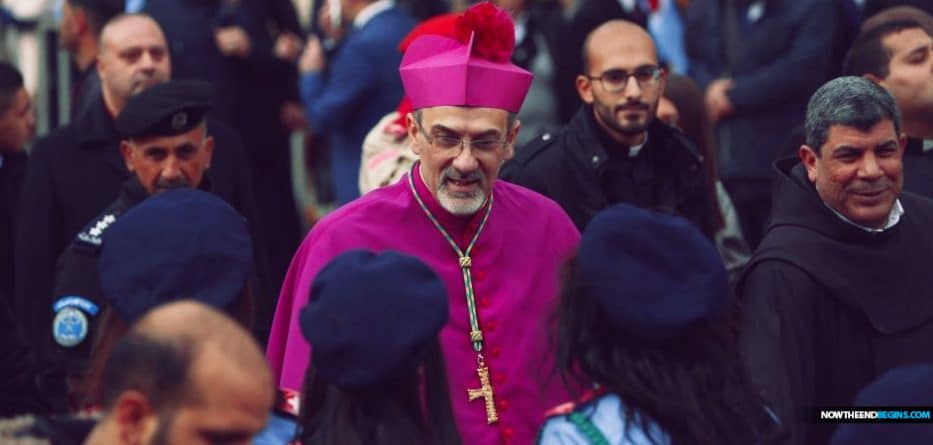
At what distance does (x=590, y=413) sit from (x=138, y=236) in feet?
4.03

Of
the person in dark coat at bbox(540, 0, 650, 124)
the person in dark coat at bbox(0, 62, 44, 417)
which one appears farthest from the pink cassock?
the person in dark coat at bbox(540, 0, 650, 124)

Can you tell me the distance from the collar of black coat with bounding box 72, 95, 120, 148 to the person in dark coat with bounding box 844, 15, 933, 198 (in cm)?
307

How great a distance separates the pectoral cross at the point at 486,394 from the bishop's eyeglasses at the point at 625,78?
225 cm

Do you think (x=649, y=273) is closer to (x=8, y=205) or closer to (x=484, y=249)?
(x=484, y=249)

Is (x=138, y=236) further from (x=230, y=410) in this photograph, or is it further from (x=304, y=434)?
(x=230, y=410)

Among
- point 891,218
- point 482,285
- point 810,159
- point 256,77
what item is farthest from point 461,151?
point 256,77

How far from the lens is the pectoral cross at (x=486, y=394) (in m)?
5.72

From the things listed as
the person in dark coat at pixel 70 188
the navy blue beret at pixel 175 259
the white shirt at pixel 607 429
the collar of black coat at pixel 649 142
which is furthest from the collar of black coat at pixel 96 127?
the white shirt at pixel 607 429

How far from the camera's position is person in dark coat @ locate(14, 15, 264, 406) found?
296 inches

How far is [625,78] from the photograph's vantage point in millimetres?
7797

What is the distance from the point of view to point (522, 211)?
20.3 feet

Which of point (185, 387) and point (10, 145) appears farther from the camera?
point (10, 145)

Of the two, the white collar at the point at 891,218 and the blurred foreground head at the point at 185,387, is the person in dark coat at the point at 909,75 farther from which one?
the blurred foreground head at the point at 185,387

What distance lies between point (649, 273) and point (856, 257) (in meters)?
1.84
